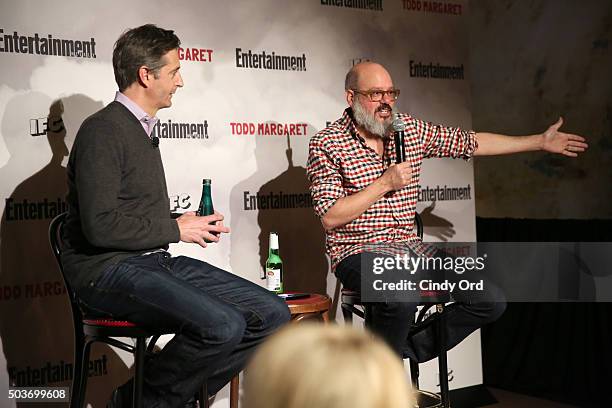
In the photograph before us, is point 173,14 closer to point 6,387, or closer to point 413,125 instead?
point 413,125

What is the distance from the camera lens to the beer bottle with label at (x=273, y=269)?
346 cm

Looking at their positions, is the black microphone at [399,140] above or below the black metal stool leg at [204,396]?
above

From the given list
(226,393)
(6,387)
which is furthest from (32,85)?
(226,393)

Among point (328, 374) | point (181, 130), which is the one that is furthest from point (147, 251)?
point (328, 374)

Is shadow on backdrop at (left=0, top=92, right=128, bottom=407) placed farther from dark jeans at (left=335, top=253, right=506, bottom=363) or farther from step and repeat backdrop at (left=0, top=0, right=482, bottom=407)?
dark jeans at (left=335, top=253, right=506, bottom=363)

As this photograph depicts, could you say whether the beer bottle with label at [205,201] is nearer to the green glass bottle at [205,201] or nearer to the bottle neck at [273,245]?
the green glass bottle at [205,201]

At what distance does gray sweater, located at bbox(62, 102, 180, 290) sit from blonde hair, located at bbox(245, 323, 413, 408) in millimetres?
1698

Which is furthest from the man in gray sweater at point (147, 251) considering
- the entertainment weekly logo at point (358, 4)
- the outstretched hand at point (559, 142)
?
the outstretched hand at point (559, 142)

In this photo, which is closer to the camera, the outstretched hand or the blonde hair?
the blonde hair

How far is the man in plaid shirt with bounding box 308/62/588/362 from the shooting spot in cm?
322

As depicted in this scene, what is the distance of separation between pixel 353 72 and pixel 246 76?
509 mm

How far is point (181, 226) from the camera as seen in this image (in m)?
2.74

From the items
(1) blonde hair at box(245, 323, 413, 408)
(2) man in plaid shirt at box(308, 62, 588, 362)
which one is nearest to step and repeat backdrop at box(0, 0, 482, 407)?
(2) man in plaid shirt at box(308, 62, 588, 362)

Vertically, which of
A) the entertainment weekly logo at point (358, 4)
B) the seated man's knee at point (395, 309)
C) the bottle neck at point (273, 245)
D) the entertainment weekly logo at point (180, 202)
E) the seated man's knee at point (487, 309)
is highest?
the entertainment weekly logo at point (358, 4)
